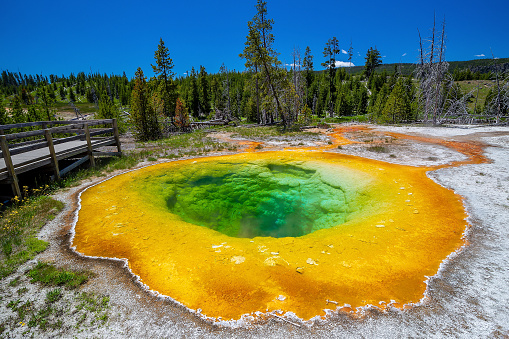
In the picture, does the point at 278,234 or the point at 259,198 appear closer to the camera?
the point at 278,234

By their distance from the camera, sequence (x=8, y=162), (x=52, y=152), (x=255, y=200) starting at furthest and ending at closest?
(x=255, y=200), (x=52, y=152), (x=8, y=162)

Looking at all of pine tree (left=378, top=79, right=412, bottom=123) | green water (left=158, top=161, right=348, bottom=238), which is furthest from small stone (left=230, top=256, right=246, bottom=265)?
pine tree (left=378, top=79, right=412, bottom=123)

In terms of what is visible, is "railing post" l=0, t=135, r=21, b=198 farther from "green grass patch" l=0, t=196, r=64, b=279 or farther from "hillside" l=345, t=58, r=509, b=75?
"hillside" l=345, t=58, r=509, b=75

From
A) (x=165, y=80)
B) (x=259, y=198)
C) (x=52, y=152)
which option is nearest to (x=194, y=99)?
(x=165, y=80)

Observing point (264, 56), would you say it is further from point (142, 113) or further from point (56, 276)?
point (56, 276)

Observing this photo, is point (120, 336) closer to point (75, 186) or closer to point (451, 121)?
point (75, 186)

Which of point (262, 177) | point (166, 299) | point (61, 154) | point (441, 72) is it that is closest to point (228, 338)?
point (166, 299)
